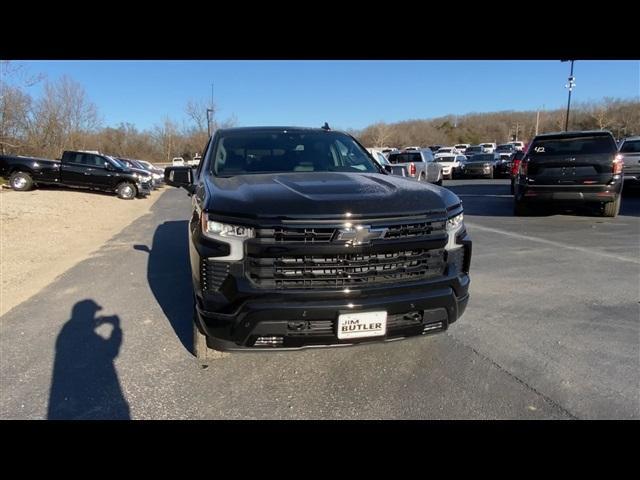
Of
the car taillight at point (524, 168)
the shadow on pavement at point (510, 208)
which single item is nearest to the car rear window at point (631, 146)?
the shadow on pavement at point (510, 208)

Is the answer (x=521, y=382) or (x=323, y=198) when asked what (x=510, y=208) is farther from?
(x=323, y=198)

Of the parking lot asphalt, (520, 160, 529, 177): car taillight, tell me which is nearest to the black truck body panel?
the parking lot asphalt

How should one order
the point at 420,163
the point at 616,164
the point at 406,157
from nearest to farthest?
the point at 616,164
the point at 420,163
the point at 406,157

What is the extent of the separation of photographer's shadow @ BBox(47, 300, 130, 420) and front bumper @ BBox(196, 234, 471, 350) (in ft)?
2.75

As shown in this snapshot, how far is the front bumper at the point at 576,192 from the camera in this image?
359 inches

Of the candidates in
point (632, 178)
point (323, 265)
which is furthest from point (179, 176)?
point (632, 178)

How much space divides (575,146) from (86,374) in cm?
990

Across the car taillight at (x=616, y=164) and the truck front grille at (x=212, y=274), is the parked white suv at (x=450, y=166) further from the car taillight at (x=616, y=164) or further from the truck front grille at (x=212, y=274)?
the truck front grille at (x=212, y=274)

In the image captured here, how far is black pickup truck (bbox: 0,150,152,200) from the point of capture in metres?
19.0

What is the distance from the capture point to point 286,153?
423 cm

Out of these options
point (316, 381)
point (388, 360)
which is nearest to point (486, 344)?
point (388, 360)
